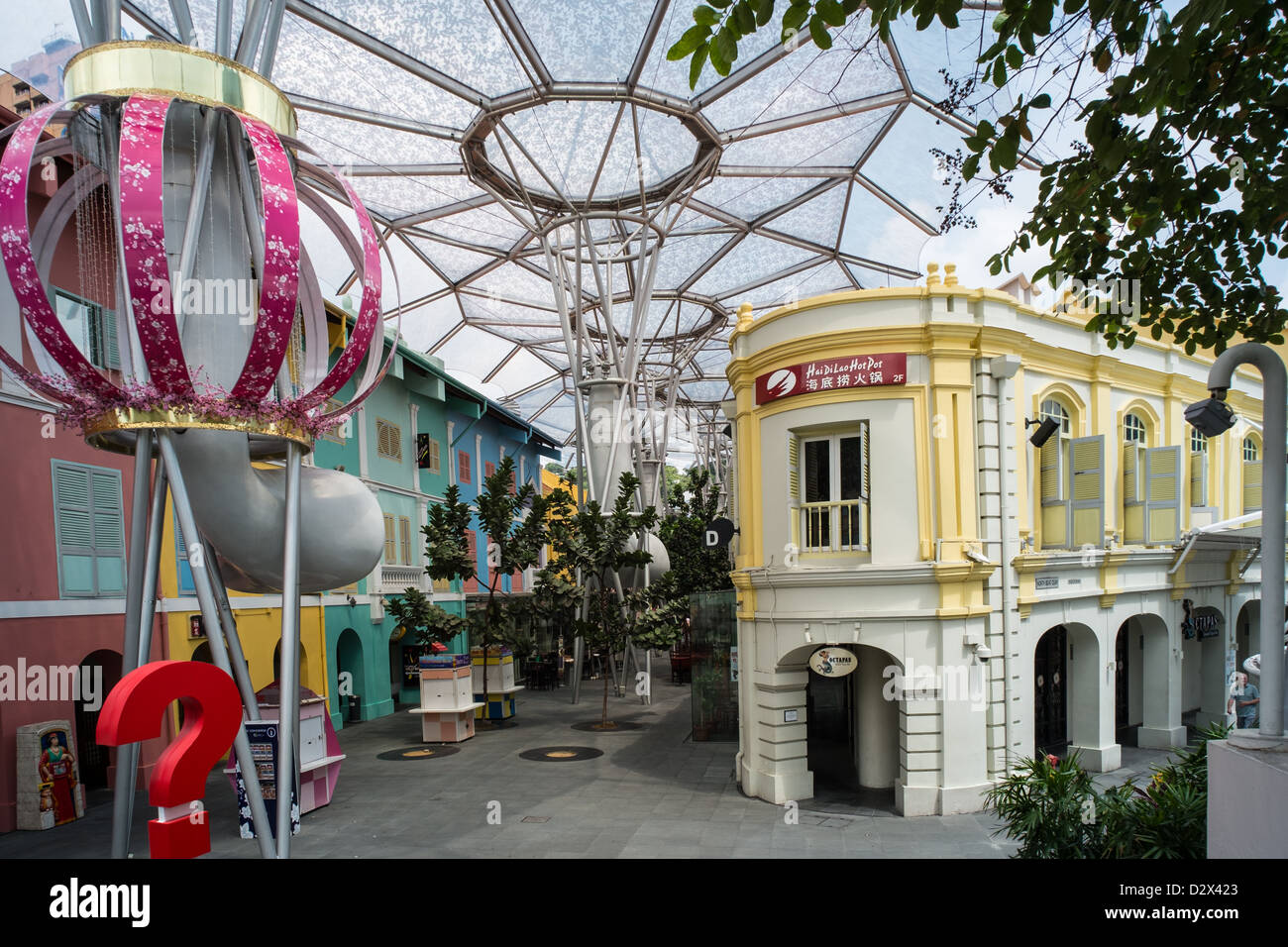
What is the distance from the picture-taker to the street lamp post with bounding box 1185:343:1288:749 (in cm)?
563

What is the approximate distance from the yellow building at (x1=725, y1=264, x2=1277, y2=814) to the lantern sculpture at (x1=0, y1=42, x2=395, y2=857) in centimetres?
870

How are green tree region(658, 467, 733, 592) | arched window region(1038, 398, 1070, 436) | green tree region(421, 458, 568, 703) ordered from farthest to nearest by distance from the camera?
1. green tree region(658, 467, 733, 592)
2. green tree region(421, 458, 568, 703)
3. arched window region(1038, 398, 1070, 436)

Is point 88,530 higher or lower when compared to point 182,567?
higher

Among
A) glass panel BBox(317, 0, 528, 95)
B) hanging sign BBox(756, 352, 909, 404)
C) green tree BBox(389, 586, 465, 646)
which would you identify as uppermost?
glass panel BBox(317, 0, 528, 95)

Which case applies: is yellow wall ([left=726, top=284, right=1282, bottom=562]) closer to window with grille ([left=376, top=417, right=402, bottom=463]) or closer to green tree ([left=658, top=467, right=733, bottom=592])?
window with grille ([left=376, top=417, right=402, bottom=463])

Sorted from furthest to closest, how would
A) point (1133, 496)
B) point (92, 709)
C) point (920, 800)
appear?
point (1133, 496) < point (92, 709) < point (920, 800)

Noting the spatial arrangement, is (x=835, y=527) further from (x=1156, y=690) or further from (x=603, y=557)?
(x=603, y=557)

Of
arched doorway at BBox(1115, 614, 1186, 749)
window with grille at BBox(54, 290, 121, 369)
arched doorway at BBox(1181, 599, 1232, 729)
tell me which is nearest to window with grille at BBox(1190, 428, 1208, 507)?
arched doorway at BBox(1115, 614, 1186, 749)

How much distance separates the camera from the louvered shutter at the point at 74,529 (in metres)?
16.4

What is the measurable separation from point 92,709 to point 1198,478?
2416cm

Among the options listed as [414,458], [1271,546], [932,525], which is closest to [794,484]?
[932,525]

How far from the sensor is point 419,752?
72.4 ft

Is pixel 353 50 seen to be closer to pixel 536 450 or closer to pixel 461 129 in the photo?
pixel 461 129
